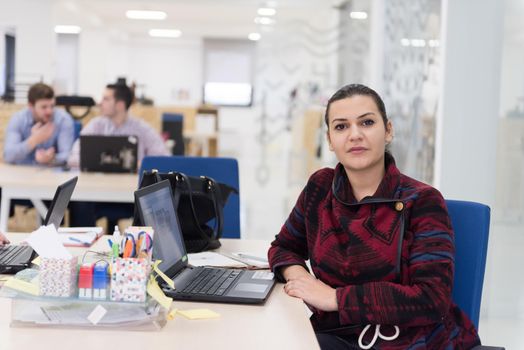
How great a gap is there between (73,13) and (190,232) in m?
13.3

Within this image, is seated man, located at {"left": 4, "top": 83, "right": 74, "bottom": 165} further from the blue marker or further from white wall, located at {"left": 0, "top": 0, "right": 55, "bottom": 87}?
white wall, located at {"left": 0, "top": 0, "right": 55, "bottom": 87}

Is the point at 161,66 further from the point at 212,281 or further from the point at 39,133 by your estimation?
the point at 212,281

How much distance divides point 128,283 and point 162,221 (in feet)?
1.82

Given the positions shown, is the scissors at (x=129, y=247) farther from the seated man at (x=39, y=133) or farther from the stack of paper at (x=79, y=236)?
the seated man at (x=39, y=133)

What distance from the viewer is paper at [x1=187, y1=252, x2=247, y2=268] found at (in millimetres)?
2367

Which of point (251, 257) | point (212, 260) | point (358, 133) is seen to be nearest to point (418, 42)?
point (251, 257)

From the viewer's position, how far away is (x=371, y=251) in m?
1.95

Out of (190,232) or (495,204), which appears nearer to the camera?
(190,232)

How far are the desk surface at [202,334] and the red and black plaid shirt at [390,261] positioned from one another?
0.57ft

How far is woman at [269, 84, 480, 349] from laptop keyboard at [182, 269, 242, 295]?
0.13 meters

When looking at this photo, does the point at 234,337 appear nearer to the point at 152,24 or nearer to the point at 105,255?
the point at 105,255

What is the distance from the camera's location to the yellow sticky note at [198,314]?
1.73 m

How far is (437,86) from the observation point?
4.73m

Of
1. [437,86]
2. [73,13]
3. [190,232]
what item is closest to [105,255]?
[190,232]
